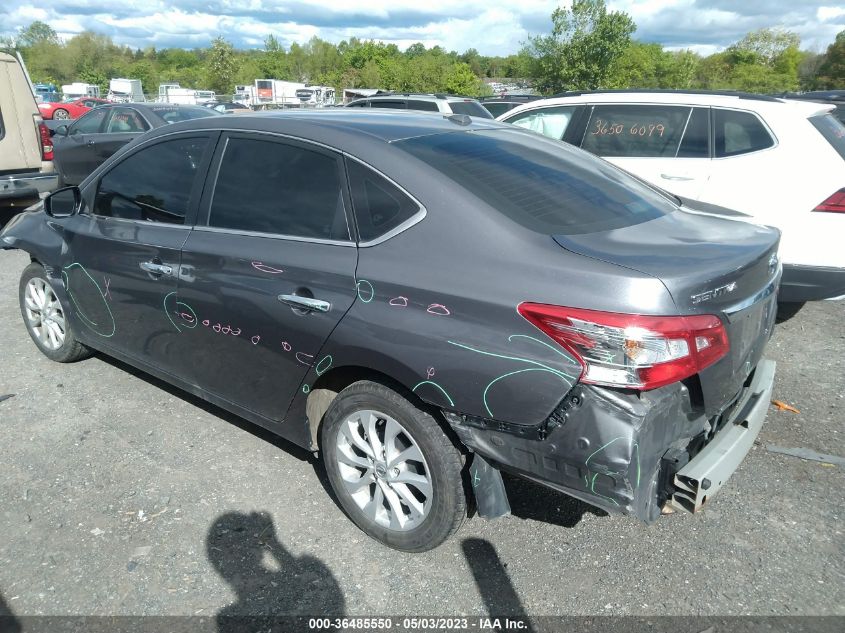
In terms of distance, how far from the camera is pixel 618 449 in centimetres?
214

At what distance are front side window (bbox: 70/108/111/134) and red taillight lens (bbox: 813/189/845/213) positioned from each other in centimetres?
1079

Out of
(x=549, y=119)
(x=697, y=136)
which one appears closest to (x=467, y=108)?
(x=549, y=119)

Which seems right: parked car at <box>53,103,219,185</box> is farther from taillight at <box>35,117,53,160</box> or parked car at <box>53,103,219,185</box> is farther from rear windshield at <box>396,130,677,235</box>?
rear windshield at <box>396,130,677,235</box>

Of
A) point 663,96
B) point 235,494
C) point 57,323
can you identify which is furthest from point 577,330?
point 663,96

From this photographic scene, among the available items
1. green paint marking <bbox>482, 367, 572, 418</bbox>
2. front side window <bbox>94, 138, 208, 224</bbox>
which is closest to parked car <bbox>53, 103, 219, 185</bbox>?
front side window <bbox>94, 138, 208, 224</bbox>

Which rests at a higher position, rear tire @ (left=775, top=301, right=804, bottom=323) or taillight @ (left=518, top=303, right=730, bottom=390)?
taillight @ (left=518, top=303, right=730, bottom=390)

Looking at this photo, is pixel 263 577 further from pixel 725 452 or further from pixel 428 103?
pixel 428 103

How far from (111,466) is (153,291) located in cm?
95

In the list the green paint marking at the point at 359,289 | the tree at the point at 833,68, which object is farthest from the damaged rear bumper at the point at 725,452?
the tree at the point at 833,68

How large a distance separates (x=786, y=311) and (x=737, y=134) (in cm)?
166

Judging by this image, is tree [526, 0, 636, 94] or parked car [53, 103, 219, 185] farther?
tree [526, 0, 636, 94]

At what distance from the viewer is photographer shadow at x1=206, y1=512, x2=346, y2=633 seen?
8.22ft

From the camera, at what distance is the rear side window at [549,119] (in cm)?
639

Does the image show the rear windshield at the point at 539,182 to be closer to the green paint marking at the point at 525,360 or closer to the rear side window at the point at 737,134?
the green paint marking at the point at 525,360
